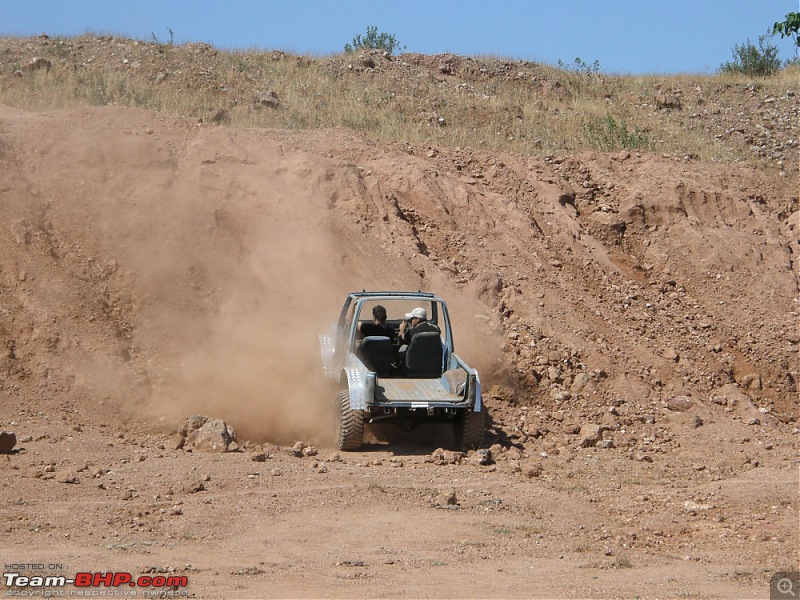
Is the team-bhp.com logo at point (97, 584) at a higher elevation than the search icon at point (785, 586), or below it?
higher

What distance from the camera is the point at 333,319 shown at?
1468cm

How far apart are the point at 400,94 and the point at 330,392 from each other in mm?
13093

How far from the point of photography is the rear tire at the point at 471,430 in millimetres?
11703

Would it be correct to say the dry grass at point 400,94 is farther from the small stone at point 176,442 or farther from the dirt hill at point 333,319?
the small stone at point 176,442

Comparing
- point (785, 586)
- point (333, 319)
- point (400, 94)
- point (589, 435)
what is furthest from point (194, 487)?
point (400, 94)

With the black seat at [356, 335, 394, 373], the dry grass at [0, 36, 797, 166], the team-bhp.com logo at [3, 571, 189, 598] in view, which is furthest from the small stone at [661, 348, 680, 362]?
the team-bhp.com logo at [3, 571, 189, 598]

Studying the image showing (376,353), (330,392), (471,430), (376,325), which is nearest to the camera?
(471,430)

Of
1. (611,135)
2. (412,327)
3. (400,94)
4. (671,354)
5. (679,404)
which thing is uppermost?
(400,94)

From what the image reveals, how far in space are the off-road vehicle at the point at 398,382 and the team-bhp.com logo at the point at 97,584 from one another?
4774mm

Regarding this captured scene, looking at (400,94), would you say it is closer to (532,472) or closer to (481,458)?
(481,458)

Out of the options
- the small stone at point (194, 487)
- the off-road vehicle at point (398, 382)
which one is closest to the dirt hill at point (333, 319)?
the small stone at point (194, 487)

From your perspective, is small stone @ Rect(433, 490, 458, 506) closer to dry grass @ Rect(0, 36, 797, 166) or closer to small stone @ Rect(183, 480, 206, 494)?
small stone @ Rect(183, 480, 206, 494)

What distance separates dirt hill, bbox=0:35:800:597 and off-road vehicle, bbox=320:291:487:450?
0.48 metres

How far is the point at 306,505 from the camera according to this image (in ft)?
30.2
